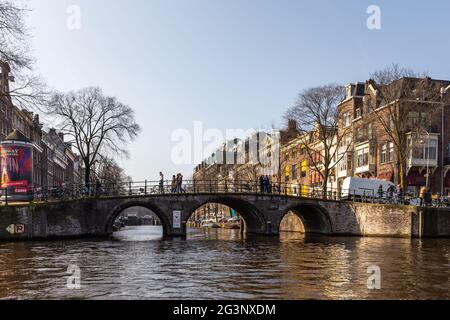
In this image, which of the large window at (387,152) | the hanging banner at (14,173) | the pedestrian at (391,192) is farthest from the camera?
the large window at (387,152)

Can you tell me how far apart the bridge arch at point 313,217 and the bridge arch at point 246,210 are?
1.64 metres

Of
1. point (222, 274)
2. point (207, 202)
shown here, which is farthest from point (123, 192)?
point (222, 274)

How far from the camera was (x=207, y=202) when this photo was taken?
4078 centimetres

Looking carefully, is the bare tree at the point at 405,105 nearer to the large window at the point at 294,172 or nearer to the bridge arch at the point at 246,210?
the bridge arch at the point at 246,210

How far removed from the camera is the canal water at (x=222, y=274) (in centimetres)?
1372

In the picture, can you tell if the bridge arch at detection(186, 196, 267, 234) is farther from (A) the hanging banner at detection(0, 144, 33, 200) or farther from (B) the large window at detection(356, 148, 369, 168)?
(B) the large window at detection(356, 148, 369, 168)

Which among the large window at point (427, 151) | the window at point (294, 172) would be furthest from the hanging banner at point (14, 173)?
the window at point (294, 172)

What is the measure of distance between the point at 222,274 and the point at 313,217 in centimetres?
2958

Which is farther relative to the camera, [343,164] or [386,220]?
[343,164]

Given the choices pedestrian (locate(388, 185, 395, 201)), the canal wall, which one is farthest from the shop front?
pedestrian (locate(388, 185, 395, 201))

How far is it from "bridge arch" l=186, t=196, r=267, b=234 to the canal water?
45.3 feet

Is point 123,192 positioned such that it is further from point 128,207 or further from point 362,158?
point 362,158

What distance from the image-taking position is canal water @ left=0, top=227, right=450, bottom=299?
13719 mm
